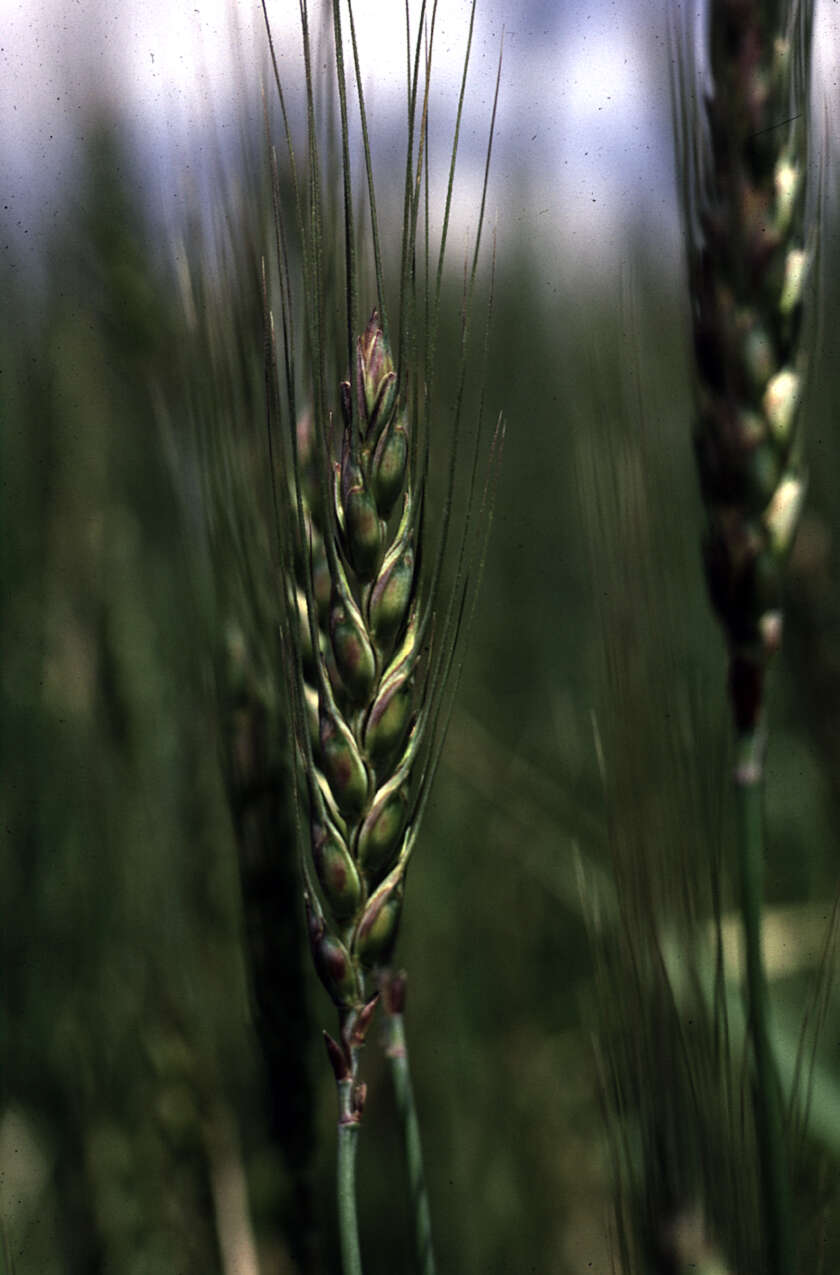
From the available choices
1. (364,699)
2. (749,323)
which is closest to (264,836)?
(364,699)

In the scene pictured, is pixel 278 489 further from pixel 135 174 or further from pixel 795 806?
pixel 795 806

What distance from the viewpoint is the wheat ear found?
1.31ft

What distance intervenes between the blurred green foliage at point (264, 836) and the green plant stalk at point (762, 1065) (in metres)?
0.06

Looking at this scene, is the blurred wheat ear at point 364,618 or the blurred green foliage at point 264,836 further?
the blurred green foliage at point 264,836

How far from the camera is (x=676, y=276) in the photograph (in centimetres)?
44

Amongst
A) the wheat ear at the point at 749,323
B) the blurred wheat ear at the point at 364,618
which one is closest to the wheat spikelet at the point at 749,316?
the wheat ear at the point at 749,323

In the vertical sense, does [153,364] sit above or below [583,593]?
above

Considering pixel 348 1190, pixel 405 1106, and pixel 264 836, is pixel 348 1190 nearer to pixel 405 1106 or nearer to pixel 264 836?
pixel 405 1106

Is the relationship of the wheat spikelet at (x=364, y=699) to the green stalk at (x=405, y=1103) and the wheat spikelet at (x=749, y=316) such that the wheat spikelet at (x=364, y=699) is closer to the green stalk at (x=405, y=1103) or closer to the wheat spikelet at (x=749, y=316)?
the green stalk at (x=405, y=1103)

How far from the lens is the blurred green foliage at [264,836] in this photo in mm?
461

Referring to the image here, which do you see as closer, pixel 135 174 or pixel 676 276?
pixel 676 276

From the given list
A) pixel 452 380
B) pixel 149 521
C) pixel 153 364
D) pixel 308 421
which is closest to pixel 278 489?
pixel 308 421

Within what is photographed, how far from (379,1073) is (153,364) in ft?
1.78

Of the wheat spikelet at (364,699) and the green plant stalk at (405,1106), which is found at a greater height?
the wheat spikelet at (364,699)
